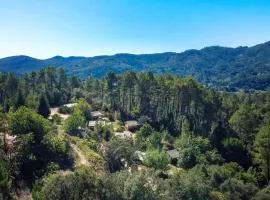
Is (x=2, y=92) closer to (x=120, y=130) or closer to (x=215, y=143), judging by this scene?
(x=120, y=130)

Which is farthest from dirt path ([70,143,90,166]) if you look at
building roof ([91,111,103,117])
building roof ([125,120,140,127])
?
building roof ([91,111,103,117])

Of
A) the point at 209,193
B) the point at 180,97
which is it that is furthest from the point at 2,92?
the point at 209,193

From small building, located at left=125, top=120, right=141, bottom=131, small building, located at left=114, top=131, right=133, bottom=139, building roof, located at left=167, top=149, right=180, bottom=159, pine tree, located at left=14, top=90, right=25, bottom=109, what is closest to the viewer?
building roof, located at left=167, top=149, right=180, bottom=159

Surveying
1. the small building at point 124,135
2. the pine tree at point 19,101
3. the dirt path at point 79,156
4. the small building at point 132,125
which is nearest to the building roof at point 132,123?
the small building at point 132,125

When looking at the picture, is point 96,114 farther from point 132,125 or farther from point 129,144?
point 129,144

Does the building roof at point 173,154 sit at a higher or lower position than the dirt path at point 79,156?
lower

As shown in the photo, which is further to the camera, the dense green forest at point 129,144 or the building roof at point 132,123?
the building roof at point 132,123

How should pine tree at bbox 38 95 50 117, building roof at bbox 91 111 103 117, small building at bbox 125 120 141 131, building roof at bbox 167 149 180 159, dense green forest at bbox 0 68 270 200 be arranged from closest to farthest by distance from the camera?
dense green forest at bbox 0 68 270 200
building roof at bbox 167 149 180 159
pine tree at bbox 38 95 50 117
small building at bbox 125 120 141 131
building roof at bbox 91 111 103 117

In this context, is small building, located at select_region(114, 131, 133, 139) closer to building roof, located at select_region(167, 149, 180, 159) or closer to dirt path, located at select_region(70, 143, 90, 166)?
building roof, located at select_region(167, 149, 180, 159)

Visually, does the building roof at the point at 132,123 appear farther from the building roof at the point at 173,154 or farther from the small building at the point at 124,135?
the building roof at the point at 173,154
